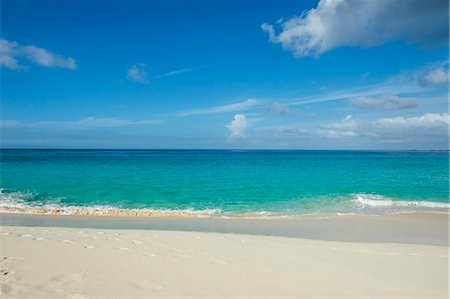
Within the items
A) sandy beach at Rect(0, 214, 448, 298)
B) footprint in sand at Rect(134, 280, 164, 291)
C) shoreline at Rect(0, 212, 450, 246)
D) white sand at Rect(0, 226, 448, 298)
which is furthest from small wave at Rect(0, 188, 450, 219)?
footprint in sand at Rect(134, 280, 164, 291)

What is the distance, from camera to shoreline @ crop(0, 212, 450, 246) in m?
10.3

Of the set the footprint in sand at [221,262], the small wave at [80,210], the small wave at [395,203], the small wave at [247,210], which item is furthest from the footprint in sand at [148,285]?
the small wave at [395,203]

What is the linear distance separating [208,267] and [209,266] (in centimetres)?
7

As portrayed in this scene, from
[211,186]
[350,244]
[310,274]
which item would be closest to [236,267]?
[310,274]

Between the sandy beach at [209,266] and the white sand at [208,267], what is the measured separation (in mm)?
17

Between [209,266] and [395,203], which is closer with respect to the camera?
[209,266]

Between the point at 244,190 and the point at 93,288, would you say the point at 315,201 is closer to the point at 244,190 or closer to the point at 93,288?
the point at 244,190

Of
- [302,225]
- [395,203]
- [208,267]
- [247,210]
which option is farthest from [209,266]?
[395,203]

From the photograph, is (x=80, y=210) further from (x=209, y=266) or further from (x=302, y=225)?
(x=209, y=266)

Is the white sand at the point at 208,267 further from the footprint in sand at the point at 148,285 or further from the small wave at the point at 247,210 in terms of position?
the small wave at the point at 247,210

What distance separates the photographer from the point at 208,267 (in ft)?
19.4

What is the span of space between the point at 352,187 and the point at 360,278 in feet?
66.5

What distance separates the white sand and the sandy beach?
0.02m

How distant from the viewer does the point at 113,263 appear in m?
5.86
